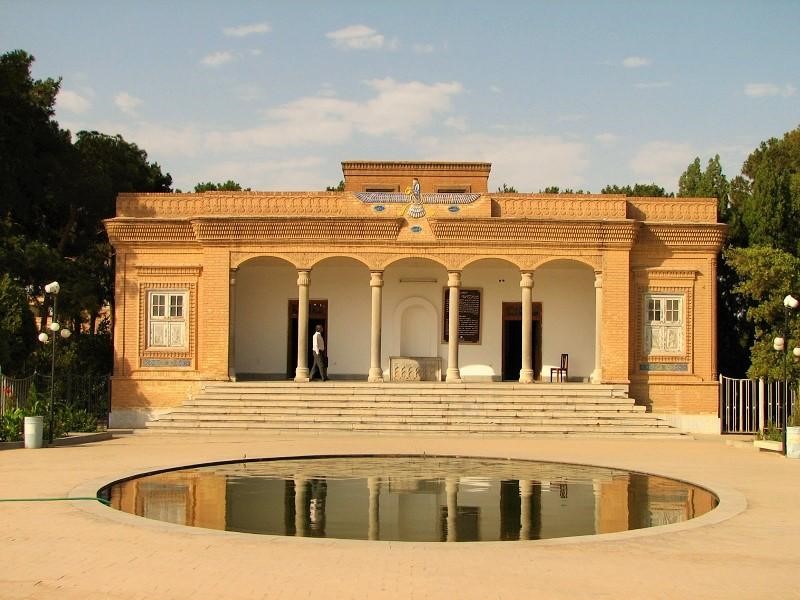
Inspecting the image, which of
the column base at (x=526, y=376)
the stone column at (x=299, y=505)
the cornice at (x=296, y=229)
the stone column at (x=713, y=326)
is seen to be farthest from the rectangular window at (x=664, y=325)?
the stone column at (x=299, y=505)

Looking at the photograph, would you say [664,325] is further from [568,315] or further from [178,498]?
[178,498]

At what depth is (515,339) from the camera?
2786 centimetres

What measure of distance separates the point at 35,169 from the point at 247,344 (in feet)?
24.6

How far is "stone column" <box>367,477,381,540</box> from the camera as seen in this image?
1002 centimetres

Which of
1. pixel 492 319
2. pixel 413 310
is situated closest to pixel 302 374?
pixel 413 310

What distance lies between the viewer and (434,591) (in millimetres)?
7316

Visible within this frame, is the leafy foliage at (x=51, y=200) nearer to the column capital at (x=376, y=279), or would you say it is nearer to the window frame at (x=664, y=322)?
the column capital at (x=376, y=279)

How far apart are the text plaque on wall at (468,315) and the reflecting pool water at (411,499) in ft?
36.8

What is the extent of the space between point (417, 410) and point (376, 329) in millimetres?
2946

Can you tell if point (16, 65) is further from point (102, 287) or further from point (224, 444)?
point (224, 444)

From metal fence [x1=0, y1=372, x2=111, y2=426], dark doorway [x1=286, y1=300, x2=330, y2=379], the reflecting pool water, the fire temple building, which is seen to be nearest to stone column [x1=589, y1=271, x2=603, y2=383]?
the fire temple building

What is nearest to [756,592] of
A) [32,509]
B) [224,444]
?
[32,509]

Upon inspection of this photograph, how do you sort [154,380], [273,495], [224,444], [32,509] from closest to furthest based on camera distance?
1. [32,509]
2. [273,495]
3. [224,444]
4. [154,380]

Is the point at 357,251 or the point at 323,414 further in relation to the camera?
the point at 357,251
